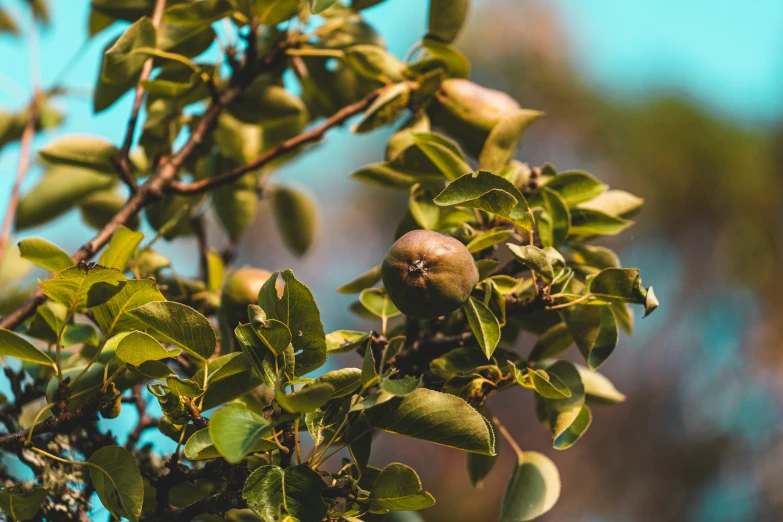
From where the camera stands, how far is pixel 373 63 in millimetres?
827

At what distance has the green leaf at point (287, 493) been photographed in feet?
1.52

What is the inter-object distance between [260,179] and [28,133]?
396mm

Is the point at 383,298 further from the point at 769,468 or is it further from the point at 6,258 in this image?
the point at 769,468

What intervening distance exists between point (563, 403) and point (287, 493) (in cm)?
26

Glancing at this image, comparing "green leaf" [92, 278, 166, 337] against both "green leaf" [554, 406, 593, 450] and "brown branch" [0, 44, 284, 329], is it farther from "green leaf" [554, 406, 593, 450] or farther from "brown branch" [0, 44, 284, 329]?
"green leaf" [554, 406, 593, 450]

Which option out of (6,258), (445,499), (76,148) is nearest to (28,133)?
(6,258)

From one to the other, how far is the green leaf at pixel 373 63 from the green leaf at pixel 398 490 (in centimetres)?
49

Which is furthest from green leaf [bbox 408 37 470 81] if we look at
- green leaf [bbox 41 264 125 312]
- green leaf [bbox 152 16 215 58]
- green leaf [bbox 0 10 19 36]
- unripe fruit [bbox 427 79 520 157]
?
green leaf [bbox 0 10 19 36]

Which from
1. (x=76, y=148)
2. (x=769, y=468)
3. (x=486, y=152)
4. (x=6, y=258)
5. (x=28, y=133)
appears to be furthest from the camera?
(x=769, y=468)

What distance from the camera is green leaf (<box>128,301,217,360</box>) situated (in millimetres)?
515

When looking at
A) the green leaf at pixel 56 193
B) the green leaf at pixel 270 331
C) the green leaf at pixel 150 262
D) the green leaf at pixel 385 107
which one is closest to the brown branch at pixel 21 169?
the green leaf at pixel 56 193

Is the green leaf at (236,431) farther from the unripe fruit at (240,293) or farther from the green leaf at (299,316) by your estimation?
the unripe fruit at (240,293)

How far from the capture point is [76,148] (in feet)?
2.85

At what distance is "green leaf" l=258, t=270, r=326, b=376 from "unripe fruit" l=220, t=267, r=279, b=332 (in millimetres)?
224
